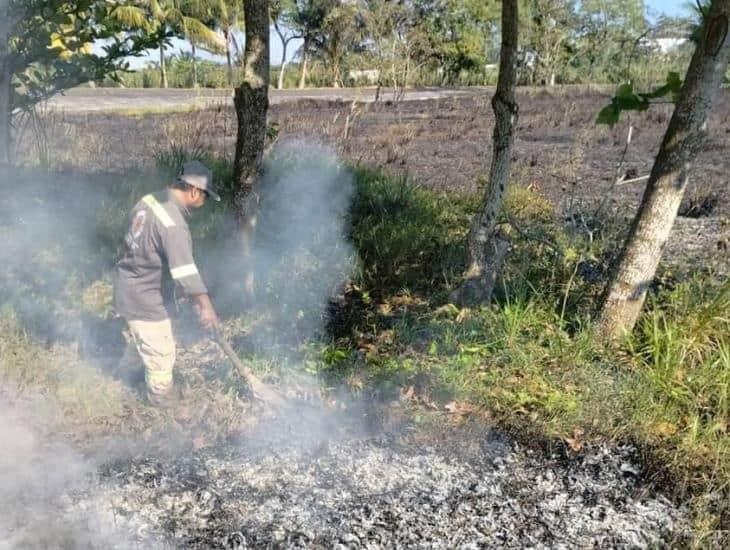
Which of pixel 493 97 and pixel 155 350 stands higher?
pixel 493 97

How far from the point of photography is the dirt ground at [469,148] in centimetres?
770

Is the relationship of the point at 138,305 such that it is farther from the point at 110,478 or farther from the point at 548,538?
the point at 548,538

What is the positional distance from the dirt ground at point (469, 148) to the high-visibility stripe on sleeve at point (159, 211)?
9.37 feet

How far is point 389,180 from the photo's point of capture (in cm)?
802

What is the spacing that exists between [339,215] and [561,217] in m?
2.44

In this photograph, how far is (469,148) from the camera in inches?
507

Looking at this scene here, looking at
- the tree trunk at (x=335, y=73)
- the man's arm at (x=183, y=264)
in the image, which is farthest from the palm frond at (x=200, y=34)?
the man's arm at (x=183, y=264)

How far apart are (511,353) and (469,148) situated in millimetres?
9199

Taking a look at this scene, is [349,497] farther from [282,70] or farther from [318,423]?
[282,70]

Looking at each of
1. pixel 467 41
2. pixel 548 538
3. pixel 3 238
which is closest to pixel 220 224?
pixel 3 238

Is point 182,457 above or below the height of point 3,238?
below

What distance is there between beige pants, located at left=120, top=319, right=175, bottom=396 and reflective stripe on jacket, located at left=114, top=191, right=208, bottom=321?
6 centimetres

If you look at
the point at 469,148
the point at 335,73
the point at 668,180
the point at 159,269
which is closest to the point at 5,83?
the point at 159,269

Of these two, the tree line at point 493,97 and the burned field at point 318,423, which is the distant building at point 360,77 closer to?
the tree line at point 493,97
